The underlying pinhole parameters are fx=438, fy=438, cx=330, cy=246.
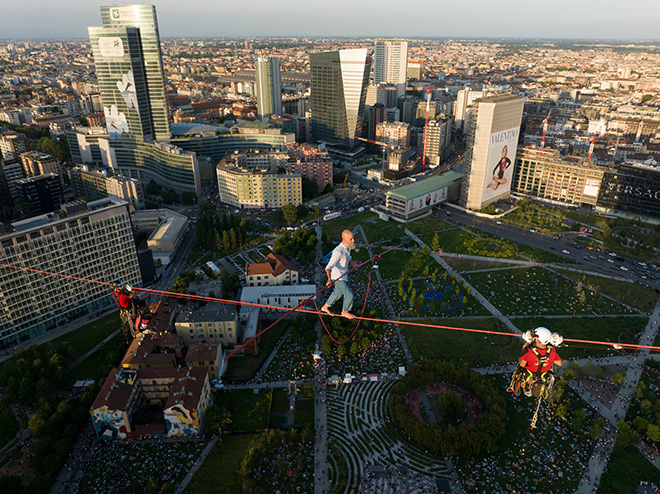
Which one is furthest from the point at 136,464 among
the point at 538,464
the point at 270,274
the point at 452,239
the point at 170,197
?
the point at 170,197

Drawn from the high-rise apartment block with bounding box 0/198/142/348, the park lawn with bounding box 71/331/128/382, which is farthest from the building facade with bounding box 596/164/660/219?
the park lawn with bounding box 71/331/128/382

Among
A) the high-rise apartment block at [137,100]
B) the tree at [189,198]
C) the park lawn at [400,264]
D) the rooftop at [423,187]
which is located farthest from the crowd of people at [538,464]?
the high-rise apartment block at [137,100]

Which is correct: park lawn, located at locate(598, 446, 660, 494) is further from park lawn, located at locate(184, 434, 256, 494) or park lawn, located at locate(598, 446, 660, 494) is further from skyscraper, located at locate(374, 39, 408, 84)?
skyscraper, located at locate(374, 39, 408, 84)

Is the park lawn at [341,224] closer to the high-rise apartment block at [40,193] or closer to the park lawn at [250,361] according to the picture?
the park lawn at [250,361]

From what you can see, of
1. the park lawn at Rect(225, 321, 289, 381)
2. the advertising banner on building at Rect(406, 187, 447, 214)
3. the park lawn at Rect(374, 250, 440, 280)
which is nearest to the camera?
the park lawn at Rect(225, 321, 289, 381)

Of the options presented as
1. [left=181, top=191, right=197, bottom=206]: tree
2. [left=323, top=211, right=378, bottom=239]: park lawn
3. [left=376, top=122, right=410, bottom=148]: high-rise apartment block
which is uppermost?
[left=376, top=122, right=410, bottom=148]: high-rise apartment block

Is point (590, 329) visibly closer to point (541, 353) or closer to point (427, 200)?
point (541, 353)
